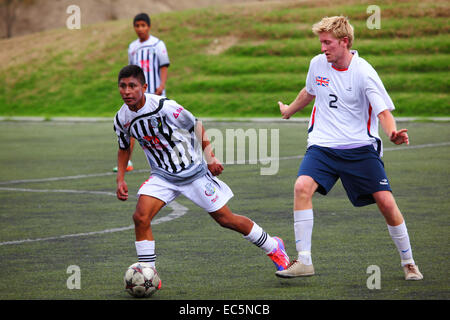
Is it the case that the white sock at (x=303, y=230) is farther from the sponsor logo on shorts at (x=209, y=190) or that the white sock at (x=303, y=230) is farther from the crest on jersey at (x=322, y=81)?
the crest on jersey at (x=322, y=81)

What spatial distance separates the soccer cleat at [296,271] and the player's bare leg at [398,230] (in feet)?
2.22

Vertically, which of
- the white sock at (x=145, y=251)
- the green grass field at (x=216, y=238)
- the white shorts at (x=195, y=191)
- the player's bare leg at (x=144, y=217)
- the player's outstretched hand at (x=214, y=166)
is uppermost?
the player's outstretched hand at (x=214, y=166)

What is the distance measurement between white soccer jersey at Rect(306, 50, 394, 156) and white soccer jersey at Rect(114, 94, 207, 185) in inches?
38.4

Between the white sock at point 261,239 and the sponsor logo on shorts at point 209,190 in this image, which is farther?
the white sock at point 261,239

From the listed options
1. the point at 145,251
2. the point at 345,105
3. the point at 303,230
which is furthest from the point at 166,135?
the point at 345,105

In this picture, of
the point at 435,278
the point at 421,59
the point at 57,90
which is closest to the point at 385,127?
the point at 435,278

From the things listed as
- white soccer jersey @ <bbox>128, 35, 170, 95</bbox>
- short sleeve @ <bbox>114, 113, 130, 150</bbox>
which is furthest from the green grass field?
white soccer jersey @ <bbox>128, 35, 170, 95</bbox>

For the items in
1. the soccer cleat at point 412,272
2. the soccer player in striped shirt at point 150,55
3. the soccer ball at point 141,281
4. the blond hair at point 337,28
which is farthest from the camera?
the soccer player in striped shirt at point 150,55

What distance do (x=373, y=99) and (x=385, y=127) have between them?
0.78 ft

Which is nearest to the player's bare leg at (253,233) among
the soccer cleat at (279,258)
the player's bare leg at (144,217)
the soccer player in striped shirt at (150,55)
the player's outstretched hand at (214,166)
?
the soccer cleat at (279,258)

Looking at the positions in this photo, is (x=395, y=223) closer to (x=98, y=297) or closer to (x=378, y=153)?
(x=378, y=153)

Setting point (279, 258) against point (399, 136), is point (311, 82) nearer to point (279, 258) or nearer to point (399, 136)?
point (399, 136)

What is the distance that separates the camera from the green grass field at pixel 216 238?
6301 millimetres
